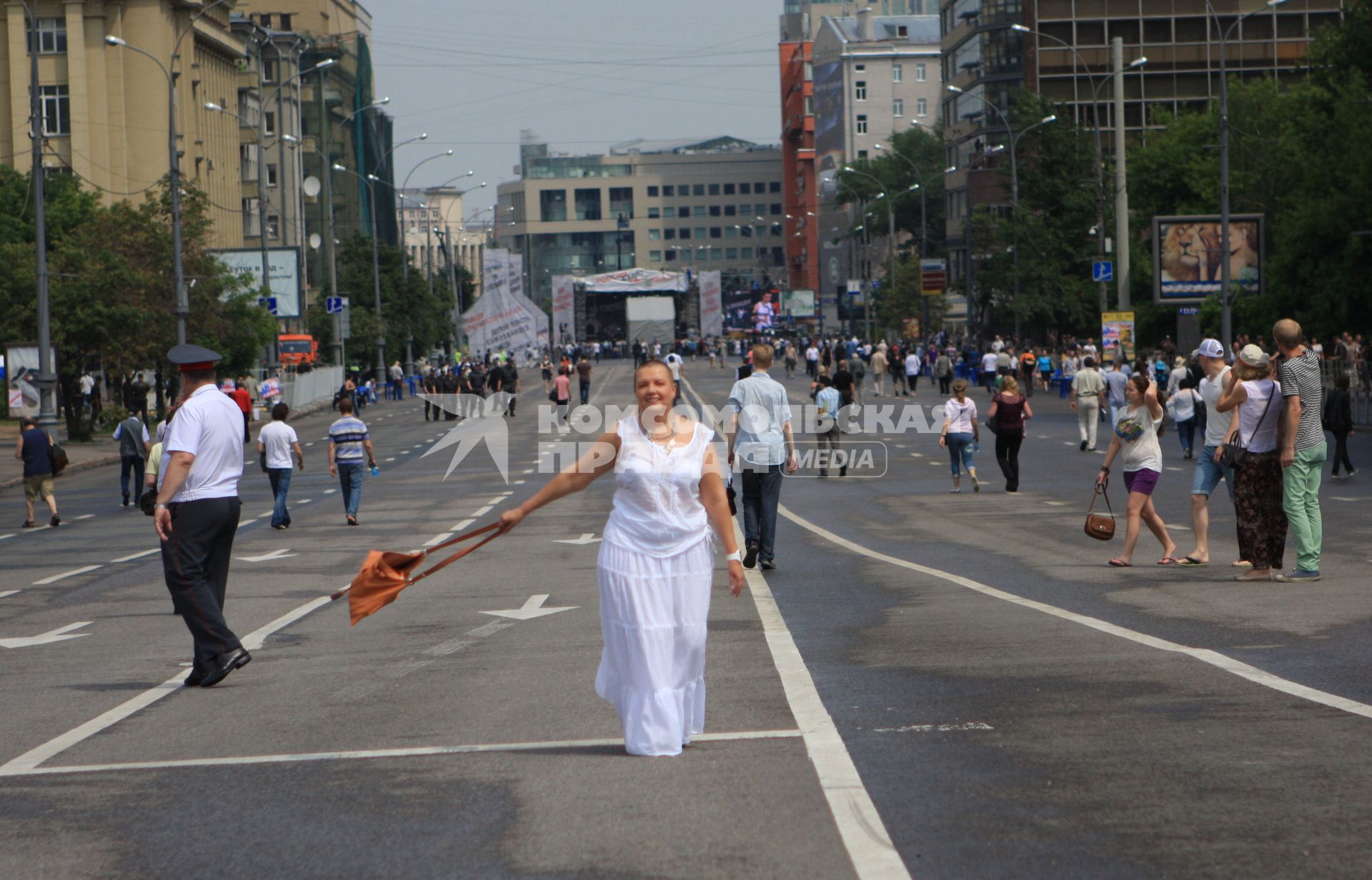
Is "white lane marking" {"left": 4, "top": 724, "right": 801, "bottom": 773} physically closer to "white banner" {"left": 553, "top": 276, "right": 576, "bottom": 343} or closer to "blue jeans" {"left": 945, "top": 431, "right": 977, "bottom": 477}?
"blue jeans" {"left": 945, "top": 431, "right": 977, "bottom": 477}

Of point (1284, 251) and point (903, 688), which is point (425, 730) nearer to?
point (903, 688)

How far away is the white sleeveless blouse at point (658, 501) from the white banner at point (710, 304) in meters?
117

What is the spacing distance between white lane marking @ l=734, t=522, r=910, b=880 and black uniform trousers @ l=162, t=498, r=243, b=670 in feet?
9.80

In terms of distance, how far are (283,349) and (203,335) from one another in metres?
15.1

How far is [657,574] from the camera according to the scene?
704 centimetres

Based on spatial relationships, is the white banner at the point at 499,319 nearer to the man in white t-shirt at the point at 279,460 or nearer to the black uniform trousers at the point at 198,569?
the man in white t-shirt at the point at 279,460

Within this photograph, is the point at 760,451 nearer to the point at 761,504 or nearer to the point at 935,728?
the point at 761,504

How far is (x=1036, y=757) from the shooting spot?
690 centimetres

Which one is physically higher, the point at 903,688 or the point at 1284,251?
the point at 1284,251

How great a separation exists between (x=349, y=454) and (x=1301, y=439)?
12.5m

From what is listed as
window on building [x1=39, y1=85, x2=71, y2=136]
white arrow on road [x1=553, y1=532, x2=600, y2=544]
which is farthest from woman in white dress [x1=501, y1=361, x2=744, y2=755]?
window on building [x1=39, y1=85, x2=71, y2=136]

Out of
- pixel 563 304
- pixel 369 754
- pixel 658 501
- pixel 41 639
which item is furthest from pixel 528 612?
pixel 563 304

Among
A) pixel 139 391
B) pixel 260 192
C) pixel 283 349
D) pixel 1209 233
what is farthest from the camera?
pixel 283 349

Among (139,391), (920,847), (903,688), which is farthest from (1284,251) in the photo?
(920,847)
